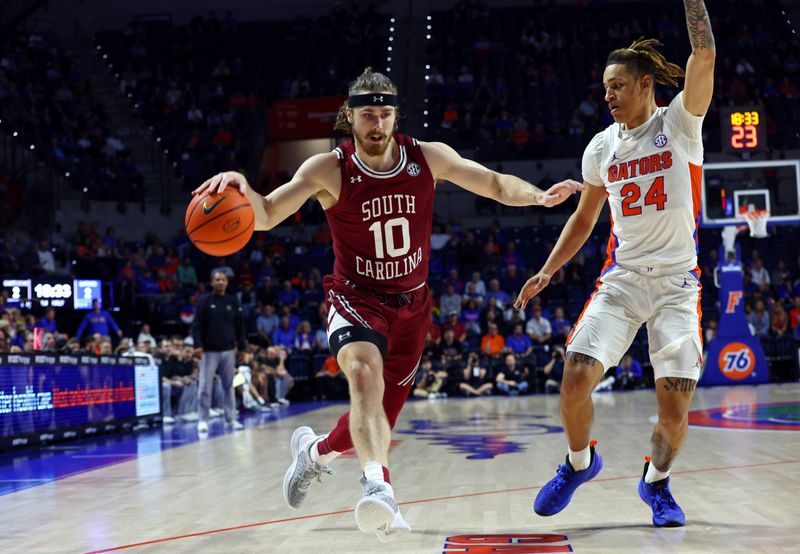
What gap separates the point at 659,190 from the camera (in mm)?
4832

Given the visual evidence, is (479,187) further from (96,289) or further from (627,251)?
(96,289)

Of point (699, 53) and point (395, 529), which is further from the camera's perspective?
point (699, 53)

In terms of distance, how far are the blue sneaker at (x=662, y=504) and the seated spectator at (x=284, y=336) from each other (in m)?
14.7

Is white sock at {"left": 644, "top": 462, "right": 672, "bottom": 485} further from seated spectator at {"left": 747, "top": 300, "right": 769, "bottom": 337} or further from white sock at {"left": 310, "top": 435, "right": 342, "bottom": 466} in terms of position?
seated spectator at {"left": 747, "top": 300, "right": 769, "bottom": 337}

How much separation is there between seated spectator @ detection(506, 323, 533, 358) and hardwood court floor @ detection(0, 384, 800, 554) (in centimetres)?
835

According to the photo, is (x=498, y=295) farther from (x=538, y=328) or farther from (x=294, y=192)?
(x=294, y=192)

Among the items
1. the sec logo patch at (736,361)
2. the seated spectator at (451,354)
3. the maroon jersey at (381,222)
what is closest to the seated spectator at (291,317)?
Result: the seated spectator at (451,354)

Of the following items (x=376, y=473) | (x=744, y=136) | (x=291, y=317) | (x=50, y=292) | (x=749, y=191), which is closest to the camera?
(x=376, y=473)

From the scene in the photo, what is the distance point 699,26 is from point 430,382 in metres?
14.8

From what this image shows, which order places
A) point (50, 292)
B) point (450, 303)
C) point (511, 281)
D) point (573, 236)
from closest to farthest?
point (573, 236)
point (50, 292)
point (450, 303)
point (511, 281)

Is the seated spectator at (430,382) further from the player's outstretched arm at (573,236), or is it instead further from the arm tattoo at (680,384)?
the arm tattoo at (680,384)

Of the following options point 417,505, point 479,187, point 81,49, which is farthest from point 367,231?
point 81,49

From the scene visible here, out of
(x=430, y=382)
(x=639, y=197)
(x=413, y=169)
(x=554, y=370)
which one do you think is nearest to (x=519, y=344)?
(x=554, y=370)

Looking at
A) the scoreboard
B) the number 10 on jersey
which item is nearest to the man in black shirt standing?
the scoreboard
